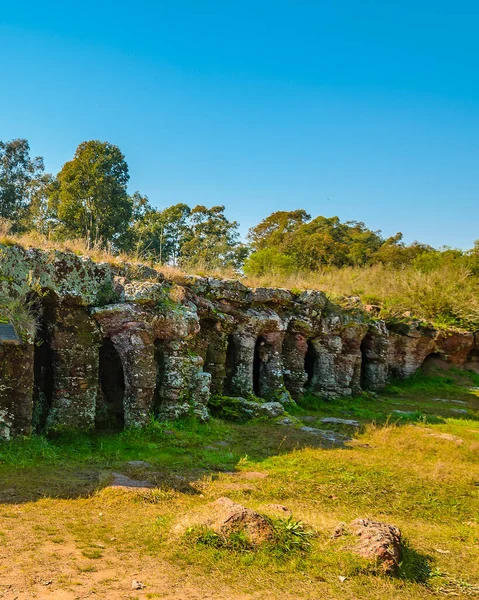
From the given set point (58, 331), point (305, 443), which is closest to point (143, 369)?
point (58, 331)

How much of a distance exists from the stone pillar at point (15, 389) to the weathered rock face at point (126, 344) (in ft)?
0.06

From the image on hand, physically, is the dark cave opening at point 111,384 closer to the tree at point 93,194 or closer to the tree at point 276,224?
the tree at point 93,194

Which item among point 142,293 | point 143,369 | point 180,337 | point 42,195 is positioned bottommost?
point 143,369

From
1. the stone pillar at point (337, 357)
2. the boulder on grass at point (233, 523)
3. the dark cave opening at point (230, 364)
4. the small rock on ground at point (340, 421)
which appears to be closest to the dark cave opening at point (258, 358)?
the dark cave opening at point (230, 364)

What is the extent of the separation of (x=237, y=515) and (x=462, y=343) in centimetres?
2071

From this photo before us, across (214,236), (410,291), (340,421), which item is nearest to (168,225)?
(214,236)

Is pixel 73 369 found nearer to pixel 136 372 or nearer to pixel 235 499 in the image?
pixel 136 372

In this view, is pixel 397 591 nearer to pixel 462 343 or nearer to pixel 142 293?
pixel 142 293

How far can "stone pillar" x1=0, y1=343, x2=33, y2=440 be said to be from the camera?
870 centimetres

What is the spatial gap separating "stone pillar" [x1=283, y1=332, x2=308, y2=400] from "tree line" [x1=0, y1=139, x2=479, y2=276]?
702 cm

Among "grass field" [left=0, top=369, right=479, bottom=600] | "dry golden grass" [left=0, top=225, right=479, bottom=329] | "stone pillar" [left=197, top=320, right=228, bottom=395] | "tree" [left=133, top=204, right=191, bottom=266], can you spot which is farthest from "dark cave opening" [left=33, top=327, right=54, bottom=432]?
"tree" [left=133, top=204, right=191, bottom=266]

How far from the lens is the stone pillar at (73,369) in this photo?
10.0 metres

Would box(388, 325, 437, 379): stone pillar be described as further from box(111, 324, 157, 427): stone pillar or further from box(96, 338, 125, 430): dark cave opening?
box(111, 324, 157, 427): stone pillar

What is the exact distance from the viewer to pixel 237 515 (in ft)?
17.6
